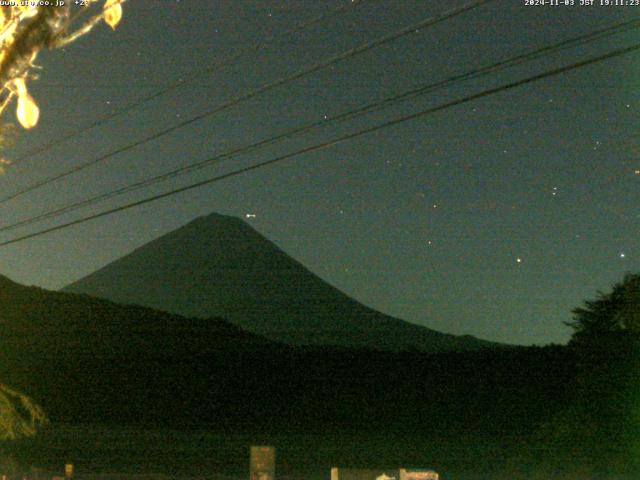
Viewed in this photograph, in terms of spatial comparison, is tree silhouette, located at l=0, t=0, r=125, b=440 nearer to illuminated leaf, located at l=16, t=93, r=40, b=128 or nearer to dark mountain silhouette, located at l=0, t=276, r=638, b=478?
illuminated leaf, located at l=16, t=93, r=40, b=128

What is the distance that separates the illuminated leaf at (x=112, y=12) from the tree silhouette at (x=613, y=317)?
27140 mm

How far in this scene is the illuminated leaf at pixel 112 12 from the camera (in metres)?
5.56

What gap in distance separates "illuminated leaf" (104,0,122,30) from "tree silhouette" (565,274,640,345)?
27.1 m

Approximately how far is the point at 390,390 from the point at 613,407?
Result: 62441 millimetres

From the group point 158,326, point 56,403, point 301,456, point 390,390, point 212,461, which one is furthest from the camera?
point 158,326

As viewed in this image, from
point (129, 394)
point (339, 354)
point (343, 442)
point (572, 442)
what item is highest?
point (339, 354)

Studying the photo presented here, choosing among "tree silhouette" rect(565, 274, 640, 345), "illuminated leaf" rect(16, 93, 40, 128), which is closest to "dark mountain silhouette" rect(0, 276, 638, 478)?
"tree silhouette" rect(565, 274, 640, 345)

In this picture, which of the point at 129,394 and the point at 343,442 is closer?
the point at 343,442

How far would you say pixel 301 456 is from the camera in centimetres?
6047

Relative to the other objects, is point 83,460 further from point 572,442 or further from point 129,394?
point 129,394

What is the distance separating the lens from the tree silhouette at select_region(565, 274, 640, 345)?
30.8m

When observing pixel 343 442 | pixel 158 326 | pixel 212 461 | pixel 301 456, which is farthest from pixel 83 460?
pixel 158 326

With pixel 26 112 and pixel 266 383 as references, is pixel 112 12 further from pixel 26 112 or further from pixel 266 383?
pixel 266 383

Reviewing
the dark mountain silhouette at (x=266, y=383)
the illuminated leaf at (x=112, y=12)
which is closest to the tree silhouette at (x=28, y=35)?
the illuminated leaf at (x=112, y=12)
